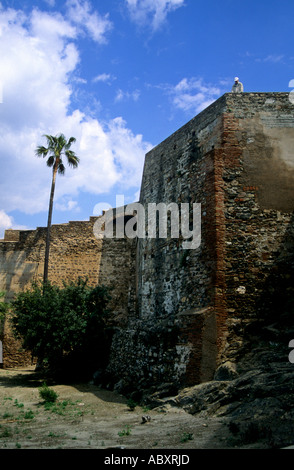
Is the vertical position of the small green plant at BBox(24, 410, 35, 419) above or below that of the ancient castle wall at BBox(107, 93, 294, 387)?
below

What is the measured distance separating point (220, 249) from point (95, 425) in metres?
5.22

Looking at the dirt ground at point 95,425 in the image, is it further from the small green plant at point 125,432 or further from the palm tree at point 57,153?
the palm tree at point 57,153

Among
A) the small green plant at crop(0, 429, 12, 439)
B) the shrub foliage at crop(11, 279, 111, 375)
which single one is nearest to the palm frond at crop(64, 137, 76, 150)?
the shrub foliage at crop(11, 279, 111, 375)

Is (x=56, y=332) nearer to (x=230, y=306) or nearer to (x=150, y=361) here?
(x=150, y=361)

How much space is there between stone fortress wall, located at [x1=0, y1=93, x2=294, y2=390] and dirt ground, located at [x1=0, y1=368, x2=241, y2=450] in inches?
49.3

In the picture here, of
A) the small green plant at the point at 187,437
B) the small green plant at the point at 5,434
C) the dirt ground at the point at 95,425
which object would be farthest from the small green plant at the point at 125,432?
the small green plant at the point at 5,434

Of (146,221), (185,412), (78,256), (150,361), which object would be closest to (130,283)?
(78,256)

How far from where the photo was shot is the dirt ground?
6086 mm

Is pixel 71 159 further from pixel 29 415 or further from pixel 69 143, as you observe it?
pixel 29 415

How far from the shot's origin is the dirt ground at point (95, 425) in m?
6.09

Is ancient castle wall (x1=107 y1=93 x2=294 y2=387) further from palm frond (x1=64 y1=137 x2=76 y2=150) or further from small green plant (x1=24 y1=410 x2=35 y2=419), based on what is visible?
palm frond (x1=64 y1=137 x2=76 y2=150)

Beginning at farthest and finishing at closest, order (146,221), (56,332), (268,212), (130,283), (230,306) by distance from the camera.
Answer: (130,283) < (146,221) < (56,332) < (268,212) < (230,306)

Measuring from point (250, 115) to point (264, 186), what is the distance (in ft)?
7.17

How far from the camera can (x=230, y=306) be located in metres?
9.95
